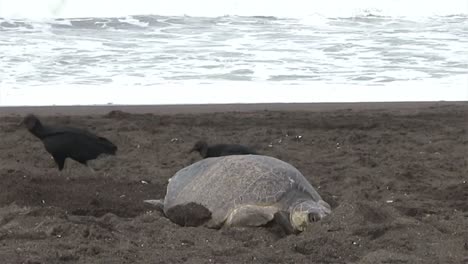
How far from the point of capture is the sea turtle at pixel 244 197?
405cm

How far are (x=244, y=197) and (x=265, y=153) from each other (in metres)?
2.09

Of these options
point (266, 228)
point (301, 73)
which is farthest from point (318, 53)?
point (266, 228)

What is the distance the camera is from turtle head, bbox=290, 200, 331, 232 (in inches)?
157

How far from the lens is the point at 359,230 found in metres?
3.89

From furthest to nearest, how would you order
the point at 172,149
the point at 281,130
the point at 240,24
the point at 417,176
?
1. the point at 240,24
2. the point at 281,130
3. the point at 172,149
4. the point at 417,176

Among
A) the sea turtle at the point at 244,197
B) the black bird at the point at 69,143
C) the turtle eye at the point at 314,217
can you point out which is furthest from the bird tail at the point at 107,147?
the turtle eye at the point at 314,217

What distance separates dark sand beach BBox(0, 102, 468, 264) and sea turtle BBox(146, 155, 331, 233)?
10cm

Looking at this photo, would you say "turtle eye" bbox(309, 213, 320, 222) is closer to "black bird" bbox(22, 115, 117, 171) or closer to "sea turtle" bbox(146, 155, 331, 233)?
"sea turtle" bbox(146, 155, 331, 233)

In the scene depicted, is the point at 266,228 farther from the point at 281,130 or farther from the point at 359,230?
the point at 281,130

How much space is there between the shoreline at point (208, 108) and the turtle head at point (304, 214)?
12.7ft

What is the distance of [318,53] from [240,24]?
15.4ft

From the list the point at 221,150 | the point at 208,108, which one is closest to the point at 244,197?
the point at 221,150

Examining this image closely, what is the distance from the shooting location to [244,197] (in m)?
4.16

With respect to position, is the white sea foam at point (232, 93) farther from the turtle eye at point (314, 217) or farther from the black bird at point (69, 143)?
the turtle eye at point (314, 217)
